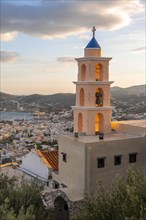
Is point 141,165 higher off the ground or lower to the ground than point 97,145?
lower

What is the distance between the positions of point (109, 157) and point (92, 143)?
3.58 ft

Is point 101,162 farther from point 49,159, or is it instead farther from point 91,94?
point 49,159

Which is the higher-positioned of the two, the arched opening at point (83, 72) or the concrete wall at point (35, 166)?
the arched opening at point (83, 72)

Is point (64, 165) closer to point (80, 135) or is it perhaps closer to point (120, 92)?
point (80, 135)

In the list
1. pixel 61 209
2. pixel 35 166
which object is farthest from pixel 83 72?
pixel 35 166

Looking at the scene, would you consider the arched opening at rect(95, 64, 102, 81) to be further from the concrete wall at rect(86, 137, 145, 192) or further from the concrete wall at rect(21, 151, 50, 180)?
the concrete wall at rect(21, 151, 50, 180)

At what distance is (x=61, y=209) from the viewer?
14336mm

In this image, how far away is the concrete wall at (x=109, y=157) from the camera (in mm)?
13539

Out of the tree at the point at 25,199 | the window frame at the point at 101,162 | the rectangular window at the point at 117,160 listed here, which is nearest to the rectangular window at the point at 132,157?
the rectangular window at the point at 117,160

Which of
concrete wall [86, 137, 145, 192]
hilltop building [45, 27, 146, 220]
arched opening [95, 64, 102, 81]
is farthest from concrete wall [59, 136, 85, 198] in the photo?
arched opening [95, 64, 102, 81]

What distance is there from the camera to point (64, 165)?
50.1 feet

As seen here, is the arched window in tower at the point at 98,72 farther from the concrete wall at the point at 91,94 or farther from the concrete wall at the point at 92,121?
the concrete wall at the point at 92,121

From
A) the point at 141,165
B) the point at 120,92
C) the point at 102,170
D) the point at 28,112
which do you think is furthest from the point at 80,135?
the point at 28,112

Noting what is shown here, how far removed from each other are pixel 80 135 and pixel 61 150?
45.8 inches
